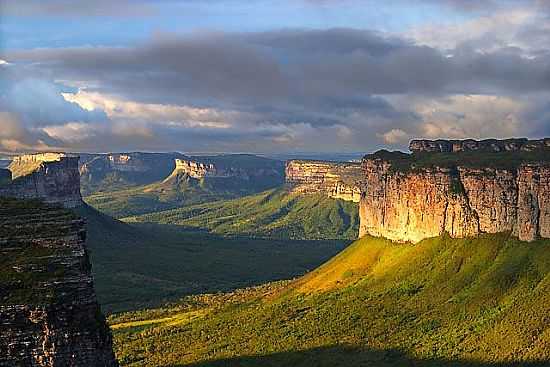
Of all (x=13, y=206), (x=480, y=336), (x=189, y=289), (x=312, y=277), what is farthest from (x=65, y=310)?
(x=189, y=289)

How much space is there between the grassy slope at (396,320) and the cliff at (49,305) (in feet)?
216

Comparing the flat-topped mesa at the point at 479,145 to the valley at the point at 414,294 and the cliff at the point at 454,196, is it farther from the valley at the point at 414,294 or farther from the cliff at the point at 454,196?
the cliff at the point at 454,196

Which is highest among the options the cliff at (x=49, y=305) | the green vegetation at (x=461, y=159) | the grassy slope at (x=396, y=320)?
the green vegetation at (x=461, y=159)

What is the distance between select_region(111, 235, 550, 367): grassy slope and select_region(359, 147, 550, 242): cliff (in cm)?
302

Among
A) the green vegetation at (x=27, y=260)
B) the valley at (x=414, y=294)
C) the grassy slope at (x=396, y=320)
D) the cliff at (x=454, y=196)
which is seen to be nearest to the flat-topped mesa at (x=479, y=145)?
the valley at (x=414, y=294)

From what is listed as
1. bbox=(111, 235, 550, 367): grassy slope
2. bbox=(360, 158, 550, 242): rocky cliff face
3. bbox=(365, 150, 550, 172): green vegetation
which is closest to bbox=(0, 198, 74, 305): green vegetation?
bbox=(111, 235, 550, 367): grassy slope

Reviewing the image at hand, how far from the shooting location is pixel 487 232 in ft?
401

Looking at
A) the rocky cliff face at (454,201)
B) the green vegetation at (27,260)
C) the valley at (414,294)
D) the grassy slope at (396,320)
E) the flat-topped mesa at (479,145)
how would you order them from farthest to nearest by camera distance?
the flat-topped mesa at (479,145)
the rocky cliff face at (454,201)
the valley at (414,294)
the grassy slope at (396,320)
the green vegetation at (27,260)

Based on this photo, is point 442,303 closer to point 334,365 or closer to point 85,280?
point 334,365

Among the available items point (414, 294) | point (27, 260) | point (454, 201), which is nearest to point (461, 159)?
point (454, 201)

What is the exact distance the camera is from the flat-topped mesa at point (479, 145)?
5202 inches

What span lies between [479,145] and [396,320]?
176ft

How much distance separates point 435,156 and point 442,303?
1694 inches

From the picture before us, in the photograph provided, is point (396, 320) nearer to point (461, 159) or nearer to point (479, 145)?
point (461, 159)
